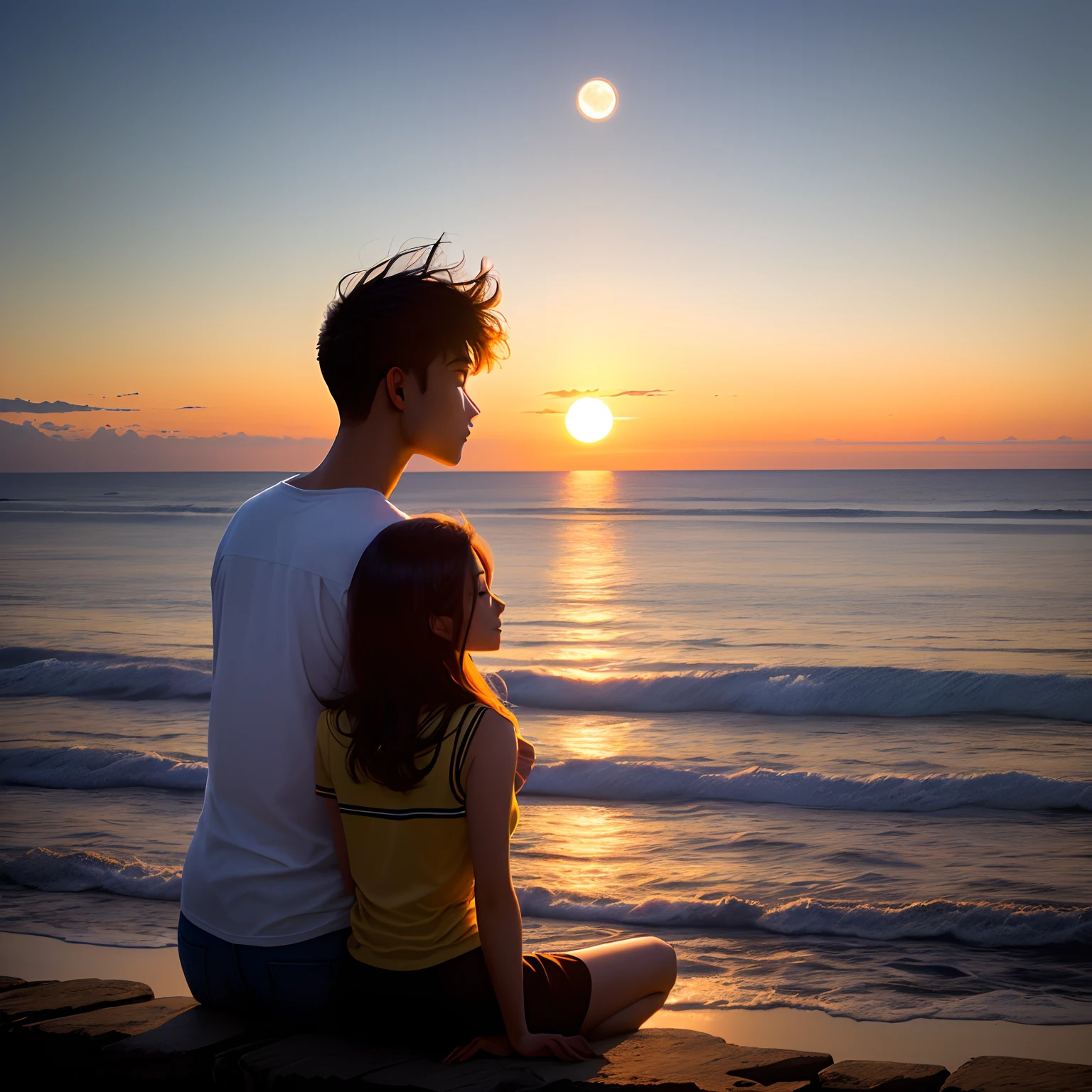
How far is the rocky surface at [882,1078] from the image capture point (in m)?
2.07

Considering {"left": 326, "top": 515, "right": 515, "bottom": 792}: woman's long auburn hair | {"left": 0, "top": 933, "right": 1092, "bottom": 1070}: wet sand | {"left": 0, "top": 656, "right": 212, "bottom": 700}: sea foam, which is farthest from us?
{"left": 0, "top": 656, "right": 212, "bottom": 700}: sea foam

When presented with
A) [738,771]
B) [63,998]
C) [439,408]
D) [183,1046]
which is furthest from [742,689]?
[439,408]

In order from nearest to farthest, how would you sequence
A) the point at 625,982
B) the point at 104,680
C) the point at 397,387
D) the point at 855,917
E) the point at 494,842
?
the point at 494,842, the point at 397,387, the point at 625,982, the point at 855,917, the point at 104,680

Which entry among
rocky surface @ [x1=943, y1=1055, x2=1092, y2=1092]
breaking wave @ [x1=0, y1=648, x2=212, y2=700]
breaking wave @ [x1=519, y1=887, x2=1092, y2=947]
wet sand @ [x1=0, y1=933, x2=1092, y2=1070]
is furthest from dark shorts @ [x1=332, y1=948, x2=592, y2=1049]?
breaking wave @ [x1=0, y1=648, x2=212, y2=700]

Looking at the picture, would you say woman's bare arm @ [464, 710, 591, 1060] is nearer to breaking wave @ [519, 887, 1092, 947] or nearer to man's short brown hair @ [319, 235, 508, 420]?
man's short brown hair @ [319, 235, 508, 420]

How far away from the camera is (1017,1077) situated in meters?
2.03

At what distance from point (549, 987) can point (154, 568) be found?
70.9ft

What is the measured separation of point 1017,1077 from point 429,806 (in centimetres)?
136

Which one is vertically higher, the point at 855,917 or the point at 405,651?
the point at 405,651

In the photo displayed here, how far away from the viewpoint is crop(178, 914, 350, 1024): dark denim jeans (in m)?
1.92

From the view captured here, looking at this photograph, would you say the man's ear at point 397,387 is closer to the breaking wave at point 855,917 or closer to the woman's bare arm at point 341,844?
the woman's bare arm at point 341,844

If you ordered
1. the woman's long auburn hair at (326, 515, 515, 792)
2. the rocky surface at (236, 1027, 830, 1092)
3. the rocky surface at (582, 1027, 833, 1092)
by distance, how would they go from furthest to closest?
the rocky surface at (582, 1027, 833, 1092) → the rocky surface at (236, 1027, 830, 1092) → the woman's long auburn hair at (326, 515, 515, 792)

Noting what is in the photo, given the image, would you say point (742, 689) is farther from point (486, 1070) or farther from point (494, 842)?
point (494, 842)

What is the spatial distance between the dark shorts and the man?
91 mm
